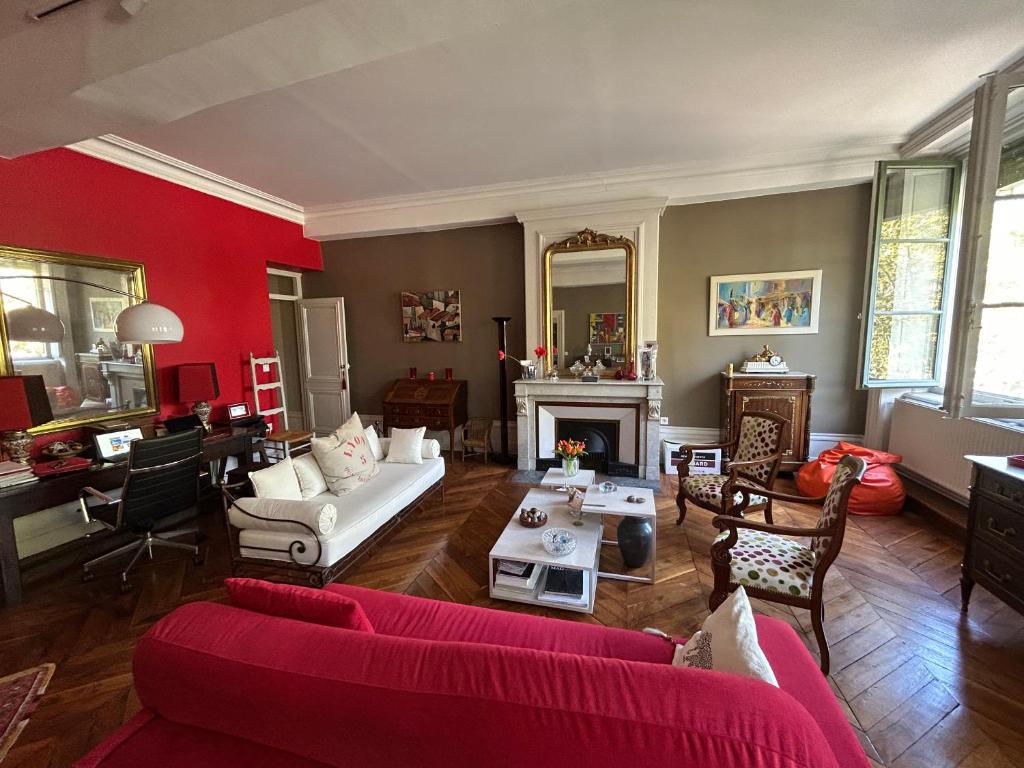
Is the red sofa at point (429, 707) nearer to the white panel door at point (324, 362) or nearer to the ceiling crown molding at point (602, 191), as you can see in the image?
the ceiling crown molding at point (602, 191)

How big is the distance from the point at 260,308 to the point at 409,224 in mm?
1876

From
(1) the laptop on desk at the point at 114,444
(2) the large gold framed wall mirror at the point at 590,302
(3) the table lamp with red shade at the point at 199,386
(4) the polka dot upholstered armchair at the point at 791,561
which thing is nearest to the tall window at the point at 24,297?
(1) the laptop on desk at the point at 114,444

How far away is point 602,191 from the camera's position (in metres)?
4.15

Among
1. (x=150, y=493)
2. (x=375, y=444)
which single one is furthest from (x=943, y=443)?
(x=150, y=493)

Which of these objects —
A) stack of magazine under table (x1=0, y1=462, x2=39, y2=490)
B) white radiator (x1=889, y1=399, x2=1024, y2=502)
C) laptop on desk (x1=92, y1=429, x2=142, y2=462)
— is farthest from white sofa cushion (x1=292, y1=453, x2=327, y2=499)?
white radiator (x1=889, y1=399, x2=1024, y2=502)

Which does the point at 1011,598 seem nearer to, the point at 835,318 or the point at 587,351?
the point at 835,318

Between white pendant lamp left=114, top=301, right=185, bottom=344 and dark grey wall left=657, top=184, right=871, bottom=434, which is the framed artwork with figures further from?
dark grey wall left=657, top=184, right=871, bottom=434

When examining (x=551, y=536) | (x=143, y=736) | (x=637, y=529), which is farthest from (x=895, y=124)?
(x=143, y=736)

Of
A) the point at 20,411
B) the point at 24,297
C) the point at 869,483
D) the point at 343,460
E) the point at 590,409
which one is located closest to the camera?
the point at 20,411

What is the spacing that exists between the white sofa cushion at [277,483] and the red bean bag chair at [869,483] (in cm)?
387

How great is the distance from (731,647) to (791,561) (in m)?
1.26

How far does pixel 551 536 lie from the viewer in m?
2.25

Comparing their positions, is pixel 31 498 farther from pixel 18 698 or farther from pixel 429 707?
pixel 429 707

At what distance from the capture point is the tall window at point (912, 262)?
313cm
